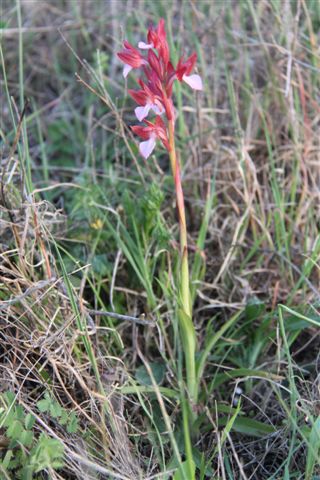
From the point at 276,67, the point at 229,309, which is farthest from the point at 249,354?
the point at 276,67

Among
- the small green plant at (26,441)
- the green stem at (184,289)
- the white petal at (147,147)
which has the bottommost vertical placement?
the small green plant at (26,441)

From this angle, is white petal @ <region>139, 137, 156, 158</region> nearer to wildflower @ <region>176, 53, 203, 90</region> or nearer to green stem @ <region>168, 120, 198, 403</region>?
green stem @ <region>168, 120, 198, 403</region>

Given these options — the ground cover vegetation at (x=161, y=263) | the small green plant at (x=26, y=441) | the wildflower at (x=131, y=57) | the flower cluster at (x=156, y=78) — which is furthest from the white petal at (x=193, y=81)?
the small green plant at (x=26, y=441)

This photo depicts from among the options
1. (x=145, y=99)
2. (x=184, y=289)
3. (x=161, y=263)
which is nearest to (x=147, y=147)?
(x=145, y=99)

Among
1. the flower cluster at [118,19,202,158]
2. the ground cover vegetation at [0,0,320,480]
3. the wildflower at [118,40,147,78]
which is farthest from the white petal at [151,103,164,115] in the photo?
the ground cover vegetation at [0,0,320,480]

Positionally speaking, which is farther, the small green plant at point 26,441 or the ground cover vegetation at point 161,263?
the ground cover vegetation at point 161,263

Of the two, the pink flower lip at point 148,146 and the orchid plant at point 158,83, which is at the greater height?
the orchid plant at point 158,83

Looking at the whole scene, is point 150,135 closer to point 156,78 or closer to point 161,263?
point 156,78

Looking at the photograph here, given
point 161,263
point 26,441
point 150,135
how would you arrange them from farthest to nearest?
point 161,263 < point 150,135 < point 26,441

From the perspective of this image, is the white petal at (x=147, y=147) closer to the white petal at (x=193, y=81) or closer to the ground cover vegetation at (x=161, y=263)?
the white petal at (x=193, y=81)
